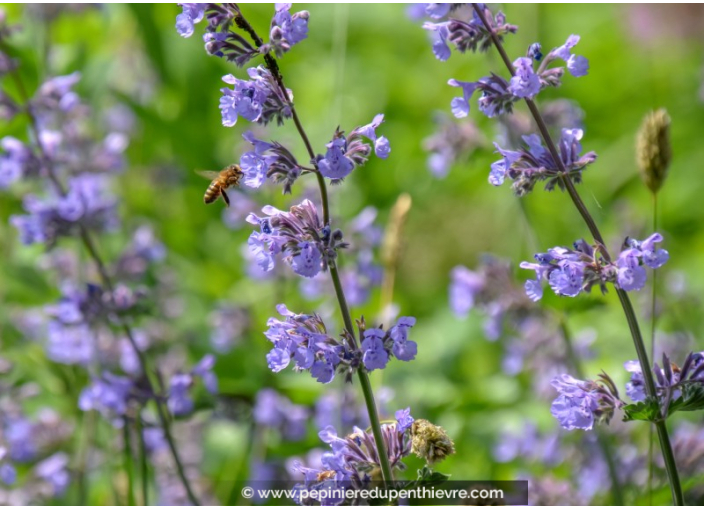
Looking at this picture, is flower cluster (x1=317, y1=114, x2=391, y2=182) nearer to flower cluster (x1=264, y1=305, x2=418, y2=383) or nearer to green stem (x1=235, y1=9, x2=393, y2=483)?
green stem (x1=235, y1=9, x2=393, y2=483)

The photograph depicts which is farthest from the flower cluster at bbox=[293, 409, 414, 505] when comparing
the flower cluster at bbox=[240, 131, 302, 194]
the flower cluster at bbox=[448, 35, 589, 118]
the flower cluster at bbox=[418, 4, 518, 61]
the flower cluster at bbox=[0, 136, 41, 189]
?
the flower cluster at bbox=[0, 136, 41, 189]

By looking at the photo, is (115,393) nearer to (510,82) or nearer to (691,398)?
(510,82)

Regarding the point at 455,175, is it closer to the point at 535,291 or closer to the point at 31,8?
the point at 31,8

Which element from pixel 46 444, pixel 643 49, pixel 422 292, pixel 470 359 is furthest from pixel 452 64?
pixel 46 444

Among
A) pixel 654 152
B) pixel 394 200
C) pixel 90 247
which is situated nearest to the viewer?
pixel 654 152

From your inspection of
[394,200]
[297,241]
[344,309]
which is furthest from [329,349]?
[394,200]

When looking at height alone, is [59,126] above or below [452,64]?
below
